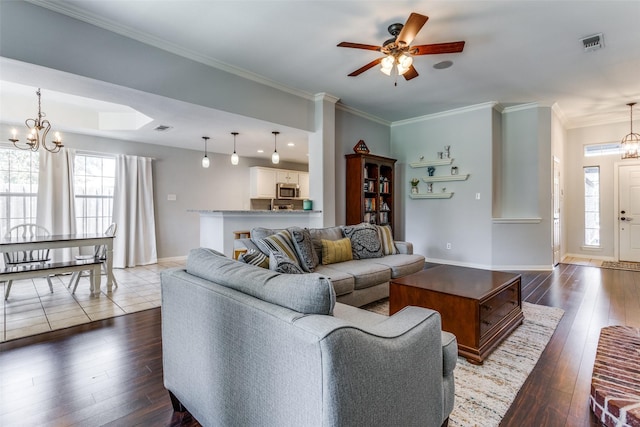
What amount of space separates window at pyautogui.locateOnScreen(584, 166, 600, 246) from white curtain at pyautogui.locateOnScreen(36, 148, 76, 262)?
1002cm

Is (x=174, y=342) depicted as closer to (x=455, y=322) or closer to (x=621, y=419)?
(x=455, y=322)

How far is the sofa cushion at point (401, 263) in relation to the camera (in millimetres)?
3568

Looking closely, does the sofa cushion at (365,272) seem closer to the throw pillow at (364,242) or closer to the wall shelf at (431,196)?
the throw pillow at (364,242)

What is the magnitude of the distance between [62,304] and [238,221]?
2.30 meters

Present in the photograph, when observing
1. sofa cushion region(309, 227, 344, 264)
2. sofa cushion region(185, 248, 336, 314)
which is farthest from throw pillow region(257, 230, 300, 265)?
sofa cushion region(185, 248, 336, 314)

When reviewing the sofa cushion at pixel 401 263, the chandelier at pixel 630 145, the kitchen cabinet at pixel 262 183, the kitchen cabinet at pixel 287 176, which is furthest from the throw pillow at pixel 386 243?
the chandelier at pixel 630 145

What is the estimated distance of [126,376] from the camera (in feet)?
6.89

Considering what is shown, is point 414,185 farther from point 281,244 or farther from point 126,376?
point 126,376

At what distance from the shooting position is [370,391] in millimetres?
962

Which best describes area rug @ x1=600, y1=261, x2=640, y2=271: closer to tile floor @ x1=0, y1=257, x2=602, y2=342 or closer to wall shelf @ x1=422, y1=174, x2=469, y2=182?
wall shelf @ x1=422, y1=174, x2=469, y2=182

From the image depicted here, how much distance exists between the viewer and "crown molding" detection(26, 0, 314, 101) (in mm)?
2721

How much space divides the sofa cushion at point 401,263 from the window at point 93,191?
17.5ft

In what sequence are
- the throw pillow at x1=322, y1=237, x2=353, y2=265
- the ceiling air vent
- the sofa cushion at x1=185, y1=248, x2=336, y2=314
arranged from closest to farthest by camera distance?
the sofa cushion at x1=185, y1=248, x2=336, y2=314, the ceiling air vent, the throw pillow at x1=322, y1=237, x2=353, y2=265

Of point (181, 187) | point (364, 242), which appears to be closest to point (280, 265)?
point (364, 242)
